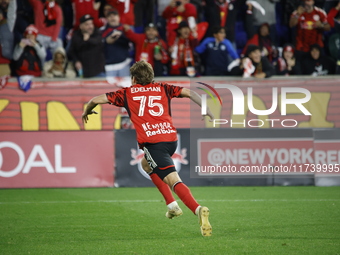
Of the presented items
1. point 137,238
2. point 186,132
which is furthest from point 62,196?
point 137,238

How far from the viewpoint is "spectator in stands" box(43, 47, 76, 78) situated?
41.9 ft

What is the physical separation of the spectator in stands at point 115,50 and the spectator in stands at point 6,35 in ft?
6.56

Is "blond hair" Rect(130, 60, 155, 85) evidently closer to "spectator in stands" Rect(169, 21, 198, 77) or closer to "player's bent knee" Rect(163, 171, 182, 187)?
"player's bent knee" Rect(163, 171, 182, 187)

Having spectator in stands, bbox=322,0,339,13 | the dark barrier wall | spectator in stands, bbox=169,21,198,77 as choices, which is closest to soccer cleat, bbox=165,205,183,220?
the dark barrier wall

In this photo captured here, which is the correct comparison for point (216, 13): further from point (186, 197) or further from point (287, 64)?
point (186, 197)

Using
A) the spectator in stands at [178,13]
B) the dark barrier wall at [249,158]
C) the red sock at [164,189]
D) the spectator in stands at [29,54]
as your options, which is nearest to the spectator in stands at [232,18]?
the spectator in stands at [178,13]

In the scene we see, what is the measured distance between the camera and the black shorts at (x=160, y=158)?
6.11 m

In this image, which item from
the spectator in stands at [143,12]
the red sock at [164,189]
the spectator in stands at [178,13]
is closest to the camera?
the red sock at [164,189]

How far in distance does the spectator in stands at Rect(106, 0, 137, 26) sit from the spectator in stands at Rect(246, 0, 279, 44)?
267 cm

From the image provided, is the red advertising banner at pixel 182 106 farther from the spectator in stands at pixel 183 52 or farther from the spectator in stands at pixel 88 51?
the spectator in stands at pixel 183 52

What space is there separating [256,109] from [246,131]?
24.9 inches

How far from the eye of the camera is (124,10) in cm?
1357

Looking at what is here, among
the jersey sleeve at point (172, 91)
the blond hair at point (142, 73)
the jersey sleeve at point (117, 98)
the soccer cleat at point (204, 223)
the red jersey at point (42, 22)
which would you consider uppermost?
the red jersey at point (42, 22)

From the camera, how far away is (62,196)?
10109 millimetres
